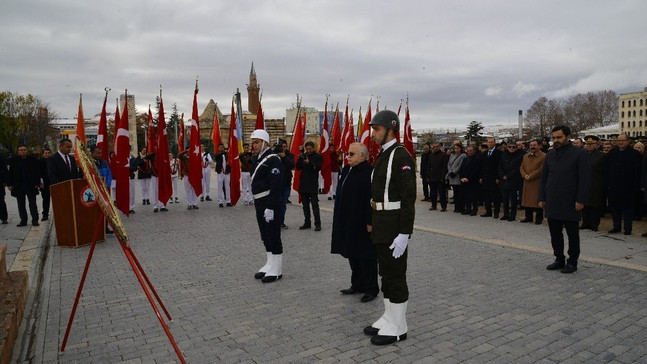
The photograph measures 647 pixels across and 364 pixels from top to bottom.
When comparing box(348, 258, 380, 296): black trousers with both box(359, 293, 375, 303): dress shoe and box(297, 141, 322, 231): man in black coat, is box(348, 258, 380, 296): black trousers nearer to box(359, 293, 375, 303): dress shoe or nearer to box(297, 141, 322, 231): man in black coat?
box(359, 293, 375, 303): dress shoe

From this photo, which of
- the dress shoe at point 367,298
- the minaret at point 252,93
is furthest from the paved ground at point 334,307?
the minaret at point 252,93

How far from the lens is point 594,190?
9.62 metres

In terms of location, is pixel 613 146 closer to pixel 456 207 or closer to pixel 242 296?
pixel 456 207

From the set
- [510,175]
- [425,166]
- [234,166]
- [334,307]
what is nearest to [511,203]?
[510,175]

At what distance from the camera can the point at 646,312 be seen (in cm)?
474

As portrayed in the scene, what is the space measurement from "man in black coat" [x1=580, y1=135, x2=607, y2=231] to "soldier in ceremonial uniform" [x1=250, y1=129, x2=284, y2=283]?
6.94 meters

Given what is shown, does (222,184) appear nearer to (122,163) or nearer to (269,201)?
(122,163)

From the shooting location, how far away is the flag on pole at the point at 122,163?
1099 centimetres

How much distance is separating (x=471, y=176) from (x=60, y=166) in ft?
32.6

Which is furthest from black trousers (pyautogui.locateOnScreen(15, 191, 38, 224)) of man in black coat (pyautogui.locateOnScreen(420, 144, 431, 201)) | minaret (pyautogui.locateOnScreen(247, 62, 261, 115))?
minaret (pyautogui.locateOnScreen(247, 62, 261, 115))

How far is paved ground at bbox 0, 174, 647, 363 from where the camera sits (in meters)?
3.97

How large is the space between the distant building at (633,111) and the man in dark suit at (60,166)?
10963 cm

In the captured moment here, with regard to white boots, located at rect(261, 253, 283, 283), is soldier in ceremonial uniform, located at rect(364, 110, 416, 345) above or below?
above

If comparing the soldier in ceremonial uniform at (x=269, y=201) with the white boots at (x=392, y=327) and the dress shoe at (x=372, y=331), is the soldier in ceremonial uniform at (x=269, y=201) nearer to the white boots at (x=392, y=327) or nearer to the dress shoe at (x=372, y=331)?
the dress shoe at (x=372, y=331)
